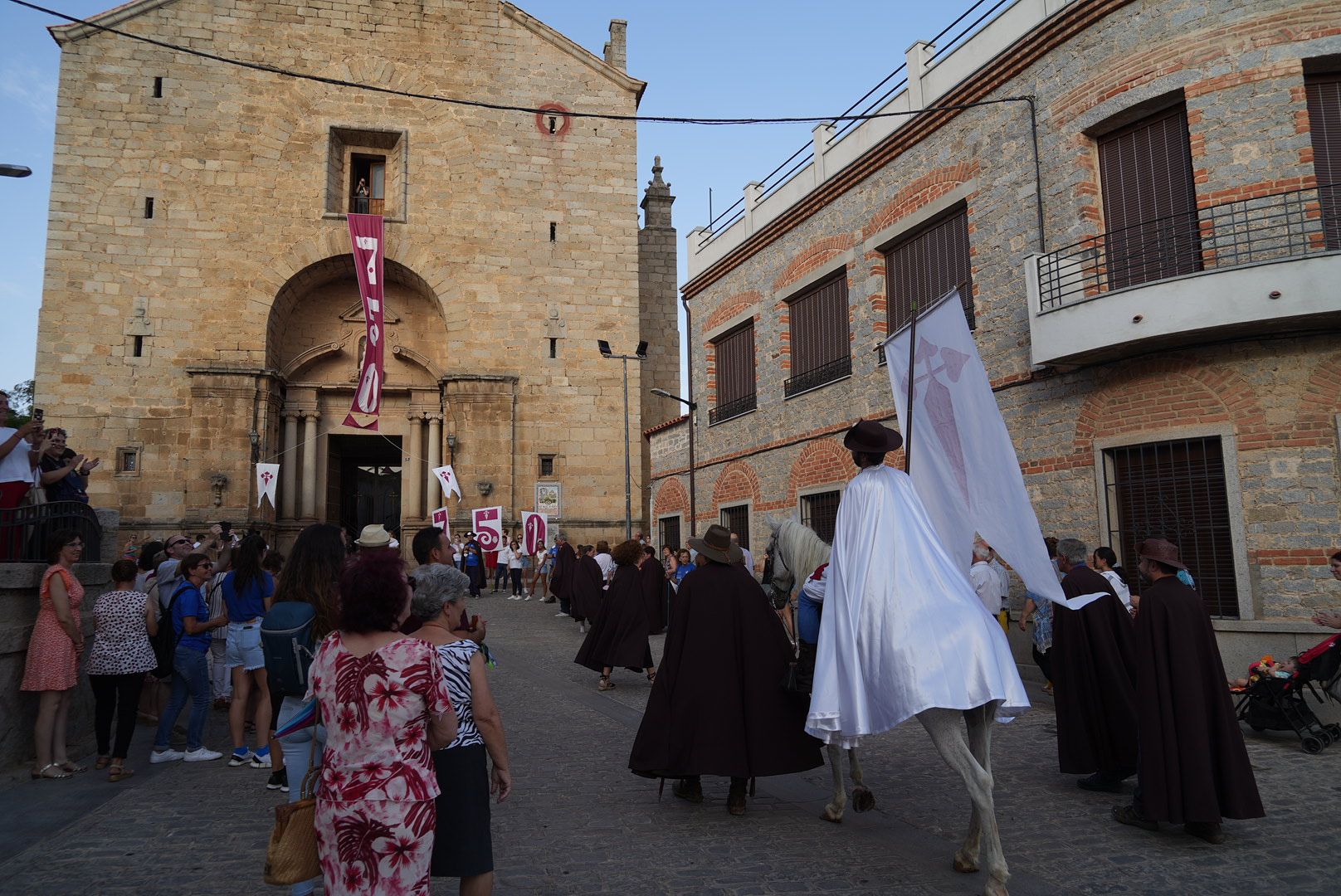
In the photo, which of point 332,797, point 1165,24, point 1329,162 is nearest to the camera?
point 332,797

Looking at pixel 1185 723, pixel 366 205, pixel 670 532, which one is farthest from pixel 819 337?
pixel 366 205

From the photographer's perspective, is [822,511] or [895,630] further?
[822,511]

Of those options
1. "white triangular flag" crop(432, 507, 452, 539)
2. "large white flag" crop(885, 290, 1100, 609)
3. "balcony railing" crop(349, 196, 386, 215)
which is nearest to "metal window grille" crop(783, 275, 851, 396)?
"large white flag" crop(885, 290, 1100, 609)

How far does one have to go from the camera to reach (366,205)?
87.9ft

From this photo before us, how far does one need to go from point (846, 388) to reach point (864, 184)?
3.24 meters

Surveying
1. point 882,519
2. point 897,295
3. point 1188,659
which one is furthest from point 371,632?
point 897,295

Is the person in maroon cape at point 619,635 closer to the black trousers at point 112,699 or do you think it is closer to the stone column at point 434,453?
the black trousers at point 112,699

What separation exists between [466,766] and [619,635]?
23.4ft

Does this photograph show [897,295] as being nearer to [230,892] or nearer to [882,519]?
[882,519]

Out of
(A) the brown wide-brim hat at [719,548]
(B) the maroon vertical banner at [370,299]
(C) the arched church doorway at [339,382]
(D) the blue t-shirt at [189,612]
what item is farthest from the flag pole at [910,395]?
(C) the arched church doorway at [339,382]

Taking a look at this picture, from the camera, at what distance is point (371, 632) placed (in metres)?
3.07

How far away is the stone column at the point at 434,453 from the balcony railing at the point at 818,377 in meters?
12.9

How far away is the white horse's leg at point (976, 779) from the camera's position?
398cm

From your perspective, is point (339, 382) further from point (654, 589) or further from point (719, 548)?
point (719, 548)
